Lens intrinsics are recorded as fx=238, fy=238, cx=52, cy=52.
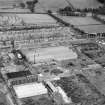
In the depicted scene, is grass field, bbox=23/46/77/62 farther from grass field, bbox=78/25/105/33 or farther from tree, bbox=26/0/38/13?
tree, bbox=26/0/38/13

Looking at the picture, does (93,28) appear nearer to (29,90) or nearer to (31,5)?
(31,5)

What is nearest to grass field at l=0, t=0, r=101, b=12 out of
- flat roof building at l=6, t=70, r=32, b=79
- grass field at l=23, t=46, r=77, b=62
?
grass field at l=23, t=46, r=77, b=62

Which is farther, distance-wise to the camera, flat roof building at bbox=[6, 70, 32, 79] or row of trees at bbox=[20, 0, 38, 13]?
row of trees at bbox=[20, 0, 38, 13]

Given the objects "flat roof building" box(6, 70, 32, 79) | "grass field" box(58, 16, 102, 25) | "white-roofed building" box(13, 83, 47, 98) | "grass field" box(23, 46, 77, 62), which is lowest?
"white-roofed building" box(13, 83, 47, 98)

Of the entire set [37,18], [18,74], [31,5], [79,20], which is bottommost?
[18,74]

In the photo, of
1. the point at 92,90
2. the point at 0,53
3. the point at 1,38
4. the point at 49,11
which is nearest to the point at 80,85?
the point at 92,90

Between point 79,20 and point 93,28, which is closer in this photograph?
point 93,28

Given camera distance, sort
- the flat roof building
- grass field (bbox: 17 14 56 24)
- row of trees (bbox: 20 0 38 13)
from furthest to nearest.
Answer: row of trees (bbox: 20 0 38 13), grass field (bbox: 17 14 56 24), the flat roof building

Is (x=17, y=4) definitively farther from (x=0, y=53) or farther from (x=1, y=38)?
(x=0, y=53)

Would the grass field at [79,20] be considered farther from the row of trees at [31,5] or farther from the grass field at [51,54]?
the grass field at [51,54]

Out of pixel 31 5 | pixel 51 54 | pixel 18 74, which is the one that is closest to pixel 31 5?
pixel 31 5
